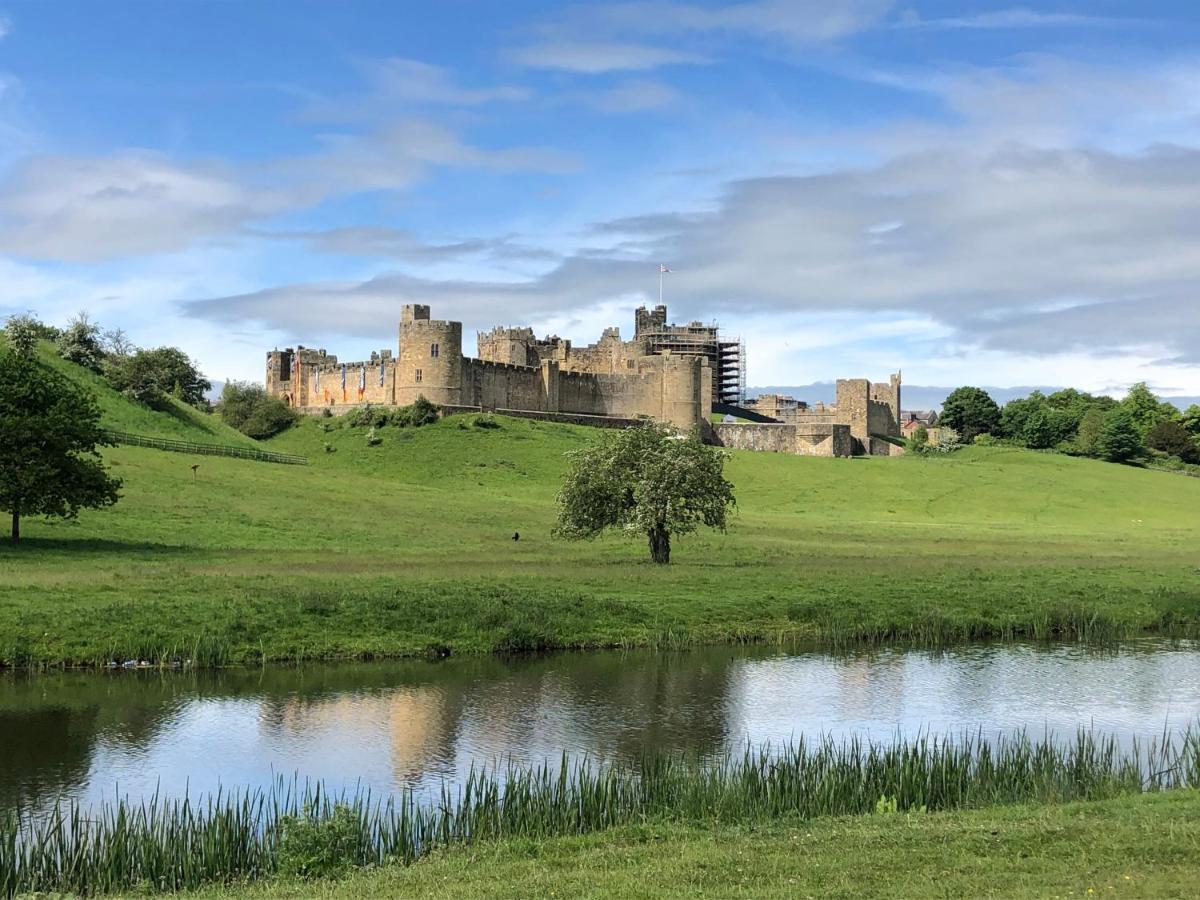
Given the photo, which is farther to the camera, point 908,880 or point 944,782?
point 944,782

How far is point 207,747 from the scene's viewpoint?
18516 mm

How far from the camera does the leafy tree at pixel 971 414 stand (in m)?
126

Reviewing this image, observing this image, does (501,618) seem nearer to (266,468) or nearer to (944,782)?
(944,782)

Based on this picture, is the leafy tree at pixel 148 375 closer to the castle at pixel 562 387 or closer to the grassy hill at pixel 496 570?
the grassy hill at pixel 496 570

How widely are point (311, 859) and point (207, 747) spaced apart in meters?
7.01

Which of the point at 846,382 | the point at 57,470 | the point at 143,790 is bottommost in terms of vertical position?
the point at 143,790

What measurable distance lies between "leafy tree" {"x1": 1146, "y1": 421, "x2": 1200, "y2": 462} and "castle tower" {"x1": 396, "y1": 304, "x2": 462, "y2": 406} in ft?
186

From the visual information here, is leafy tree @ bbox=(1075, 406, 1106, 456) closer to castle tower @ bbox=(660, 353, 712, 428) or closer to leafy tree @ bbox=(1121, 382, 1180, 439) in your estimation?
leafy tree @ bbox=(1121, 382, 1180, 439)

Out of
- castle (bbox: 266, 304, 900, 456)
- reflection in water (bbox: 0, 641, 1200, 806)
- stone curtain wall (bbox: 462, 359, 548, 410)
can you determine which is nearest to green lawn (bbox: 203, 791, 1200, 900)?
reflection in water (bbox: 0, 641, 1200, 806)

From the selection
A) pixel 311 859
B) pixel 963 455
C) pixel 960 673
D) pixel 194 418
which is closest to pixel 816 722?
pixel 960 673

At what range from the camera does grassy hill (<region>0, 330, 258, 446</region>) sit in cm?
6444

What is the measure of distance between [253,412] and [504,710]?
6742cm

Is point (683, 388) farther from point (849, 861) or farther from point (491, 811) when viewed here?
point (849, 861)

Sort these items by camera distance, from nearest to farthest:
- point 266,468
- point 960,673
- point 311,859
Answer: point 311,859
point 960,673
point 266,468
